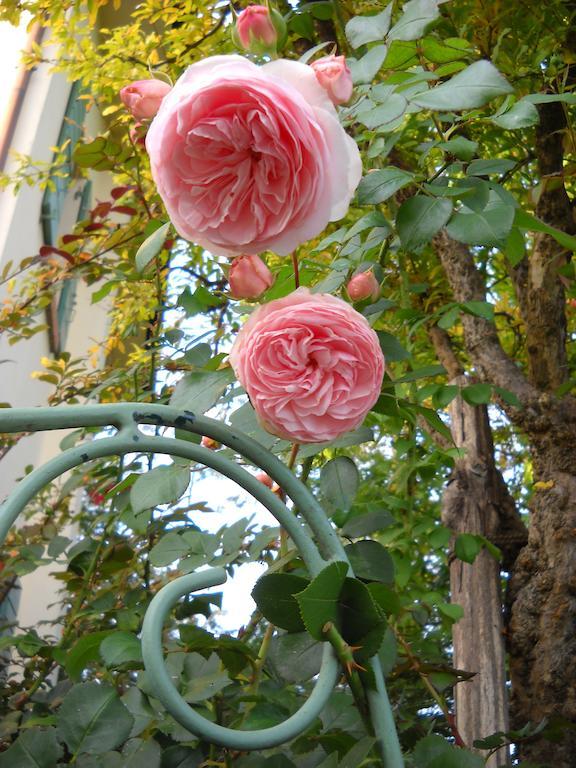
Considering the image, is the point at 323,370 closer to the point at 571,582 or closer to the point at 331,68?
the point at 331,68

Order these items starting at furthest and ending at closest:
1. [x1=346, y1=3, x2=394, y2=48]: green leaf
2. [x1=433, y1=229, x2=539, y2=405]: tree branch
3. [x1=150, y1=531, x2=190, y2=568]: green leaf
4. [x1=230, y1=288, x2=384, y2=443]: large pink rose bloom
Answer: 1. [x1=433, y1=229, x2=539, y2=405]: tree branch
2. [x1=150, y1=531, x2=190, y2=568]: green leaf
3. [x1=346, y1=3, x2=394, y2=48]: green leaf
4. [x1=230, y1=288, x2=384, y2=443]: large pink rose bloom

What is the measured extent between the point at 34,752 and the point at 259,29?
64 centimetres

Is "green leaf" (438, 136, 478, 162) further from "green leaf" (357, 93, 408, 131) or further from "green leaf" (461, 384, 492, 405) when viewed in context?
"green leaf" (461, 384, 492, 405)

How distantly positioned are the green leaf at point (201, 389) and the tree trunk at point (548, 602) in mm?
1364

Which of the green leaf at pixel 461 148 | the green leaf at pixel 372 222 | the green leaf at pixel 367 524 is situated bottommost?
the green leaf at pixel 367 524

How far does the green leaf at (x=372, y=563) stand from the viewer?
721mm

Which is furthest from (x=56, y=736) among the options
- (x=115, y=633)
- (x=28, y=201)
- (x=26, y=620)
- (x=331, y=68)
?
(x=26, y=620)

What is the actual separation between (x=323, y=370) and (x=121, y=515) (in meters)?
0.72

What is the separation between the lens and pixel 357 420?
2.05 ft

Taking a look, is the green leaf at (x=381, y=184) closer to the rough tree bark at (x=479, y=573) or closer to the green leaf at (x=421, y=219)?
the green leaf at (x=421, y=219)

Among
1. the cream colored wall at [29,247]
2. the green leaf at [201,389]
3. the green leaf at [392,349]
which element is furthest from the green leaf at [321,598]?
the cream colored wall at [29,247]

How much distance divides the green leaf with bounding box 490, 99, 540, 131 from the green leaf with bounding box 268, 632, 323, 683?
498 mm

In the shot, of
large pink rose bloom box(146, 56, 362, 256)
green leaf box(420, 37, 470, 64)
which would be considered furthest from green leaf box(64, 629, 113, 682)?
green leaf box(420, 37, 470, 64)

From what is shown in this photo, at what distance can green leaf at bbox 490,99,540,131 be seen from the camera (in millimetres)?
788
